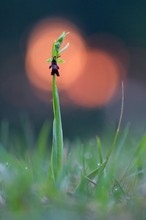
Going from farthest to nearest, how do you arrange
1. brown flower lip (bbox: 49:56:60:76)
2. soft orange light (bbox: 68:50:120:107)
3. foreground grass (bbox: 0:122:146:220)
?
soft orange light (bbox: 68:50:120:107), brown flower lip (bbox: 49:56:60:76), foreground grass (bbox: 0:122:146:220)

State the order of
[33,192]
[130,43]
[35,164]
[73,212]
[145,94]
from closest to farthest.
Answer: [73,212] < [33,192] < [35,164] < [145,94] < [130,43]

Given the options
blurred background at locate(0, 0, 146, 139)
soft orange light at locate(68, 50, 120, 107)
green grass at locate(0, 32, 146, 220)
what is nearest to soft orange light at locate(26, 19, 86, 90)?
blurred background at locate(0, 0, 146, 139)

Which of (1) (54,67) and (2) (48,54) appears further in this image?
(2) (48,54)

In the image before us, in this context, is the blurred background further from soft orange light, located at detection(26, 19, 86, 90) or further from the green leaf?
the green leaf

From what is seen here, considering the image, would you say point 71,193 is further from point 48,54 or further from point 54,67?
point 48,54

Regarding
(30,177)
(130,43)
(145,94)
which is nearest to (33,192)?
(30,177)

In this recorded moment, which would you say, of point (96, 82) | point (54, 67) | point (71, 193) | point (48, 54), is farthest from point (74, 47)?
point (71, 193)

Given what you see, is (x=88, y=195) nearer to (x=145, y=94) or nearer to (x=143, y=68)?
(x=145, y=94)

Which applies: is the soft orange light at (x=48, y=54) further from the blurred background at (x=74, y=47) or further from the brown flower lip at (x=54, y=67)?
the brown flower lip at (x=54, y=67)
